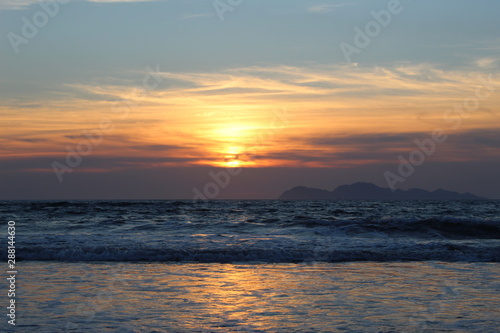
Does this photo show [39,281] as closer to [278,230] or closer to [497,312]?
[497,312]

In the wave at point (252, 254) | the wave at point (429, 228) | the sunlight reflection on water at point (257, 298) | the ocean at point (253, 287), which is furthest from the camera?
the wave at point (429, 228)

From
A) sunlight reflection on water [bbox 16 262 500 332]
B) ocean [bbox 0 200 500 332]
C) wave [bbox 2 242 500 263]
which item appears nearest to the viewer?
sunlight reflection on water [bbox 16 262 500 332]

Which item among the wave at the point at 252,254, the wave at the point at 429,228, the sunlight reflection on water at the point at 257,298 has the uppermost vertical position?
the sunlight reflection on water at the point at 257,298

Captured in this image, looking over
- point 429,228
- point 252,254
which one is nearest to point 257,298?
point 252,254

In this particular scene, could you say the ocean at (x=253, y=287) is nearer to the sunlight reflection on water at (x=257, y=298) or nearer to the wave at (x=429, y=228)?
the sunlight reflection on water at (x=257, y=298)

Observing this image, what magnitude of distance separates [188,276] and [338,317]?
229 inches

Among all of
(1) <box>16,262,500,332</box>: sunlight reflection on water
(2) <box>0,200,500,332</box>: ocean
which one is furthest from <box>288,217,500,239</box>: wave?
(1) <box>16,262,500,332</box>: sunlight reflection on water

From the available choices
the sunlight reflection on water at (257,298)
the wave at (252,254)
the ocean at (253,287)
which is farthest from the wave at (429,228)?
the sunlight reflection on water at (257,298)

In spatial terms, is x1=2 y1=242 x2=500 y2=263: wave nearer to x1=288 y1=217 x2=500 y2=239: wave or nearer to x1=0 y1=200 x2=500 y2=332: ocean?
x1=0 y1=200 x2=500 y2=332: ocean

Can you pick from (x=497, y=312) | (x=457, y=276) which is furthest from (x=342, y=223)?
(x=497, y=312)

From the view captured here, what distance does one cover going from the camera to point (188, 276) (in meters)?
13.7

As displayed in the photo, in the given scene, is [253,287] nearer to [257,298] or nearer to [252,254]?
[257,298]

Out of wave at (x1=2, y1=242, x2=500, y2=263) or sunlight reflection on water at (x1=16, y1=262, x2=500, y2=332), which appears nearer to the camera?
sunlight reflection on water at (x1=16, y1=262, x2=500, y2=332)

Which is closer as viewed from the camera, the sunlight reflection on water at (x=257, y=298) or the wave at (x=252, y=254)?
the sunlight reflection on water at (x=257, y=298)
